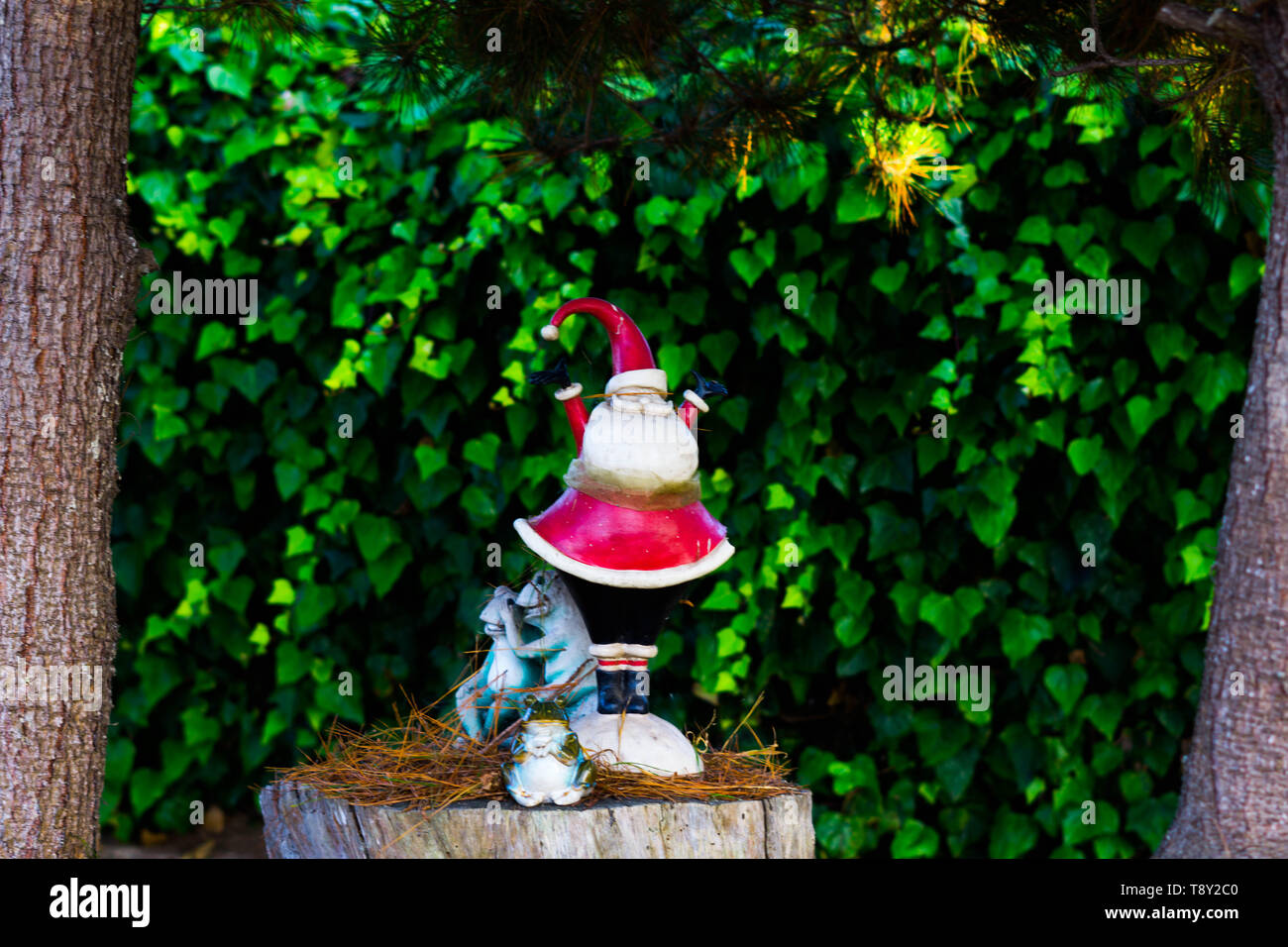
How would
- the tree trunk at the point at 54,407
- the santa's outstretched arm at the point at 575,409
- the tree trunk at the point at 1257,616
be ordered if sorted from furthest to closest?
the santa's outstretched arm at the point at 575,409 → the tree trunk at the point at 1257,616 → the tree trunk at the point at 54,407

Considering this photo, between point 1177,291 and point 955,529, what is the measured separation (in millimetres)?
822

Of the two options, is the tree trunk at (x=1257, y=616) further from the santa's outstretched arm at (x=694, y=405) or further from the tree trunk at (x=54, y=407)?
the tree trunk at (x=54, y=407)

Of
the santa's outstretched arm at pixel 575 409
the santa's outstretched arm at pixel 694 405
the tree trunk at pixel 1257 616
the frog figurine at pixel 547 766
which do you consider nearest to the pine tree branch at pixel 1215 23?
the tree trunk at pixel 1257 616

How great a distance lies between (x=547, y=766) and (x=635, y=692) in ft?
0.83

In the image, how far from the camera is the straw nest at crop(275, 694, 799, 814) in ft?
6.52

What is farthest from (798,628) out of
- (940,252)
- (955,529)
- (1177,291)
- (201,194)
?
(201,194)

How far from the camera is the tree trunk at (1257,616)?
204cm

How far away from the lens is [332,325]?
3.45 metres

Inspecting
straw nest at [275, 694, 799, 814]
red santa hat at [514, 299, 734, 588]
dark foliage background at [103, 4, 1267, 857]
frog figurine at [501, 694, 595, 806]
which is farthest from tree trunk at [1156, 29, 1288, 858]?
frog figurine at [501, 694, 595, 806]

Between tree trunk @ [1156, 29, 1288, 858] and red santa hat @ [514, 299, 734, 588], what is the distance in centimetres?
87

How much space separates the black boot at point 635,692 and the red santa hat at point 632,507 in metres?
0.17

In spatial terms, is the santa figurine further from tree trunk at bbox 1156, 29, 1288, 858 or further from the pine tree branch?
the pine tree branch

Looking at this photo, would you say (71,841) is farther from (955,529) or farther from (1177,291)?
(1177,291)

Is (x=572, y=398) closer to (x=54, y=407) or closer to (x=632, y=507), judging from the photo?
(x=632, y=507)
